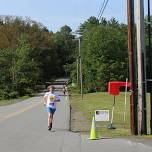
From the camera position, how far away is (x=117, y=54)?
106 metres

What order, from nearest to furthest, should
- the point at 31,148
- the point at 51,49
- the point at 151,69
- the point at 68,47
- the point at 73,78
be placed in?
the point at 31,148 < the point at 151,69 < the point at 73,78 < the point at 51,49 < the point at 68,47

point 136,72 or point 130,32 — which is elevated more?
point 130,32

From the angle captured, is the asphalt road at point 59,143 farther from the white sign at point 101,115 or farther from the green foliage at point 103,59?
the green foliage at point 103,59

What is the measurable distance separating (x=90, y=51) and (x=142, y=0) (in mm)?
88357

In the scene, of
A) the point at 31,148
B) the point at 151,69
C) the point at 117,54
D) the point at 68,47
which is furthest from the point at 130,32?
the point at 68,47

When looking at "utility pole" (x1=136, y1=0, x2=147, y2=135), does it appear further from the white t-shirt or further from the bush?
the bush

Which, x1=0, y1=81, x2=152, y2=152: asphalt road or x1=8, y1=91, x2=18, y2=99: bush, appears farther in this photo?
x1=8, y1=91, x2=18, y2=99: bush

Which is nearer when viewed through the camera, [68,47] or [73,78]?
[73,78]

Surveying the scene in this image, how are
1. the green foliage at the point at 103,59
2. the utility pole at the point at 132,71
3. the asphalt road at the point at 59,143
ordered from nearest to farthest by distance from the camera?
the asphalt road at the point at 59,143 → the utility pole at the point at 132,71 → the green foliage at the point at 103,59

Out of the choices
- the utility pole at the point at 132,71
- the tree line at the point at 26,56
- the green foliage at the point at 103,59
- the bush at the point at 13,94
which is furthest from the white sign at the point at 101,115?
the green foliage at the point at 103,59

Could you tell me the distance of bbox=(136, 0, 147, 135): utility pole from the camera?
18500 mm

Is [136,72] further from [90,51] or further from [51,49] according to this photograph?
[51,49]

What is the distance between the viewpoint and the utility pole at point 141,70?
18500 millimetres

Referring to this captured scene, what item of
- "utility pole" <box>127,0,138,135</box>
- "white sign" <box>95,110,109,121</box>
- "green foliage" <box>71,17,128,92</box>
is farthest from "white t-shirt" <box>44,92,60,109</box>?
"green foliage" <box>71,17,128,92</box>
